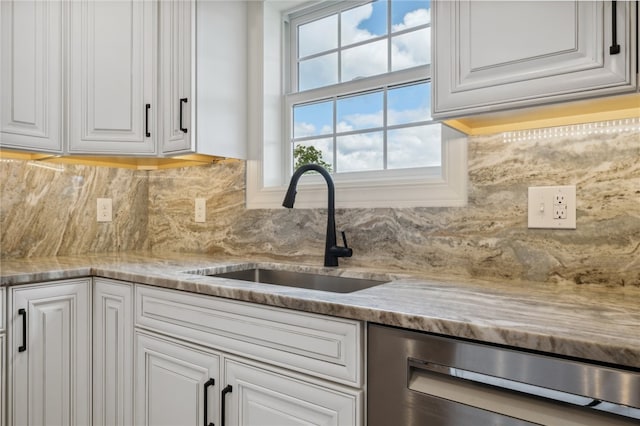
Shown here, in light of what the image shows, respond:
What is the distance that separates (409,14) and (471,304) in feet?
4.36

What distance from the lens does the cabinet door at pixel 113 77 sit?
1.91 meters

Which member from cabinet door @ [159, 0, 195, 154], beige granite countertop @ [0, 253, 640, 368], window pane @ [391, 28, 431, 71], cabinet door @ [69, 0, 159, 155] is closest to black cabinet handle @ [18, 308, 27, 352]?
beige granite countertop @ [0, 253, 640, 368]

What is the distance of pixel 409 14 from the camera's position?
1825mm

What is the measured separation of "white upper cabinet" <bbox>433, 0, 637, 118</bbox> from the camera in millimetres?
985

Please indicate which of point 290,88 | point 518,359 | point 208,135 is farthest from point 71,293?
point 518,359

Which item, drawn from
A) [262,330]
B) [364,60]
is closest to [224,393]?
[262,330]

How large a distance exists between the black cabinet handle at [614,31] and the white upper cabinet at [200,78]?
148cm

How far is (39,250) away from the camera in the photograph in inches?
82.1

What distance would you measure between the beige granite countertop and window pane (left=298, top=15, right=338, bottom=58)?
111cm

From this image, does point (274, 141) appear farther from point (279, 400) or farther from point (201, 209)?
point (279, 400)

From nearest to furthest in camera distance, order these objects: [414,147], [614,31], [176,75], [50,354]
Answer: [614,31] < [50,354] < [414,147] < [176,75]

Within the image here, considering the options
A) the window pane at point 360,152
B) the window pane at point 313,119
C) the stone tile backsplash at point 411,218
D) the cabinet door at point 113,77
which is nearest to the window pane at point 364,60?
the window pane at point 313,119

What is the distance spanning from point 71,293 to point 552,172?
1727 millimetres

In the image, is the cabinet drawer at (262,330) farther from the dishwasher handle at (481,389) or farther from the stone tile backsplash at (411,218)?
the stone tile backsplash at (411,218)
